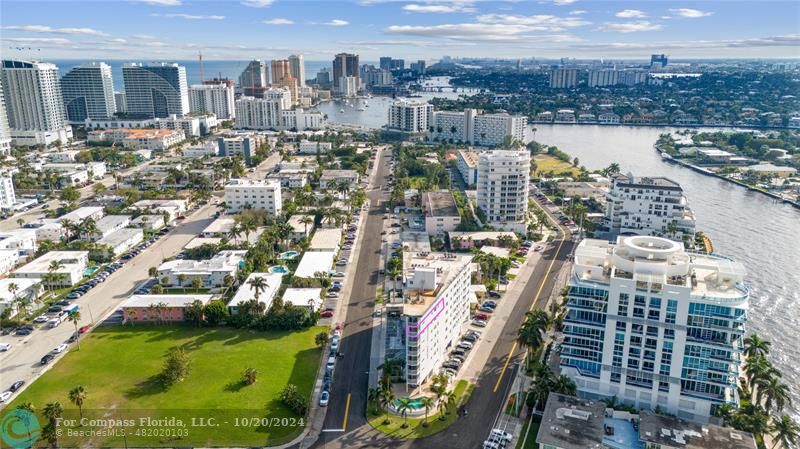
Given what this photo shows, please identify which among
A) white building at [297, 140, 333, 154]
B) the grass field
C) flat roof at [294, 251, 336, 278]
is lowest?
flat roof at [294, 251, 336, 278]

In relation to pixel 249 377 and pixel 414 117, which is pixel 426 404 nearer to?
pixel 249 377

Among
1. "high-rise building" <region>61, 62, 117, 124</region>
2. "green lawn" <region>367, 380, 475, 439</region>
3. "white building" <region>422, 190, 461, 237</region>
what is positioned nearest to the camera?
"green lawn" <region>367, 380, 475, 439</region>

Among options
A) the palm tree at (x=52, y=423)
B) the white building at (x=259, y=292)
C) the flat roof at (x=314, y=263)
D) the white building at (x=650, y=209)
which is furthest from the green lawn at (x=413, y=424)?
the white building at (x=650, y=209)

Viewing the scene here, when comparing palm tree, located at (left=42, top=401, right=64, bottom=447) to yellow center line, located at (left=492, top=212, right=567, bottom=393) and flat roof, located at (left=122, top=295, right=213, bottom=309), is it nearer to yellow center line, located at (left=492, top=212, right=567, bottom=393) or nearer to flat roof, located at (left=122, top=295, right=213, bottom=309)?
flat roof, located at (left=122, top=295, right=213, bottom=309)

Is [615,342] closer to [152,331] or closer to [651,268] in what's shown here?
[651,268]

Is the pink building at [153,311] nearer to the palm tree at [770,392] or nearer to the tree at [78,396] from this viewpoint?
the tree at [78,396]

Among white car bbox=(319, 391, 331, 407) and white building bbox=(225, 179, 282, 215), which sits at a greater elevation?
white building bbox=(225, 179, 282, 215)

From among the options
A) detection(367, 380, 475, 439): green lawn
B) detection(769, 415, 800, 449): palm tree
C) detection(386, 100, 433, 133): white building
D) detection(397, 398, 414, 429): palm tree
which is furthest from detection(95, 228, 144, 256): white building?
detection(386, 100, 433, 133): white building
